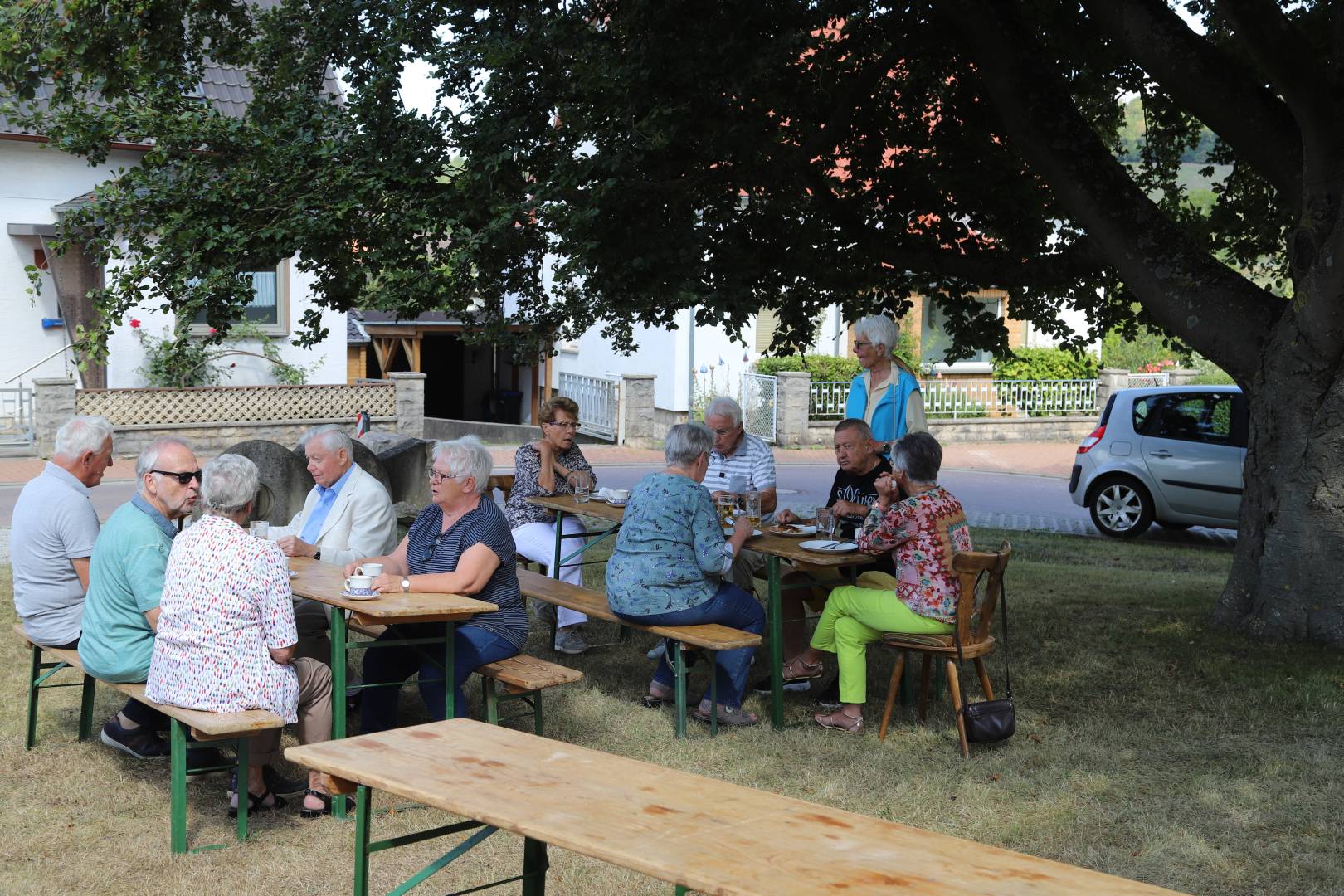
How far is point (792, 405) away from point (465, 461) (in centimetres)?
1953

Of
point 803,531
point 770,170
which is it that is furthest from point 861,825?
point 770,170

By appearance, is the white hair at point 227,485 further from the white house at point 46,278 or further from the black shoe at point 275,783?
the white house at point 46,278

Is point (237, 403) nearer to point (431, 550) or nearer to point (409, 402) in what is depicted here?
point (409, 402)

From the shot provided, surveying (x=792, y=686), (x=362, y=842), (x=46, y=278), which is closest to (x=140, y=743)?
(x=362, y=842)

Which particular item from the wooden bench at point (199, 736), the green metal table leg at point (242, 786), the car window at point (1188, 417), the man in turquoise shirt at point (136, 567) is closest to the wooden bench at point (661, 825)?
the wooden bench at point (199, 736)

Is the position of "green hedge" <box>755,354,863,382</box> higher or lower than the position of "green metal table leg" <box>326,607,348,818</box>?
higher

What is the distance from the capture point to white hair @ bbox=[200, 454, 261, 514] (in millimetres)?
5180

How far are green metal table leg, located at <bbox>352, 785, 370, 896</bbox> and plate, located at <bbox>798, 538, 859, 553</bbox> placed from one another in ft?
10.4

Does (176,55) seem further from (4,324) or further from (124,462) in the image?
(4,324)

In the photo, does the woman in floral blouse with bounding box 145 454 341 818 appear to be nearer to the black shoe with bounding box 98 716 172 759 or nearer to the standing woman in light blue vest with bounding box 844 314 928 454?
the black shoe with bounding box 98 716 172 759

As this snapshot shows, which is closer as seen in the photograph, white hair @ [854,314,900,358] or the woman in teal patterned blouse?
the woman in teal patterned blouse

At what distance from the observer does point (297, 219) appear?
7957 millimetres

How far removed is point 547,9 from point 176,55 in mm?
2815

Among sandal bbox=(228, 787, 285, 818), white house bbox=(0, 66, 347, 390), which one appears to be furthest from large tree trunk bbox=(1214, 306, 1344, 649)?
white house bbox=(0, 66, 347, 390)
